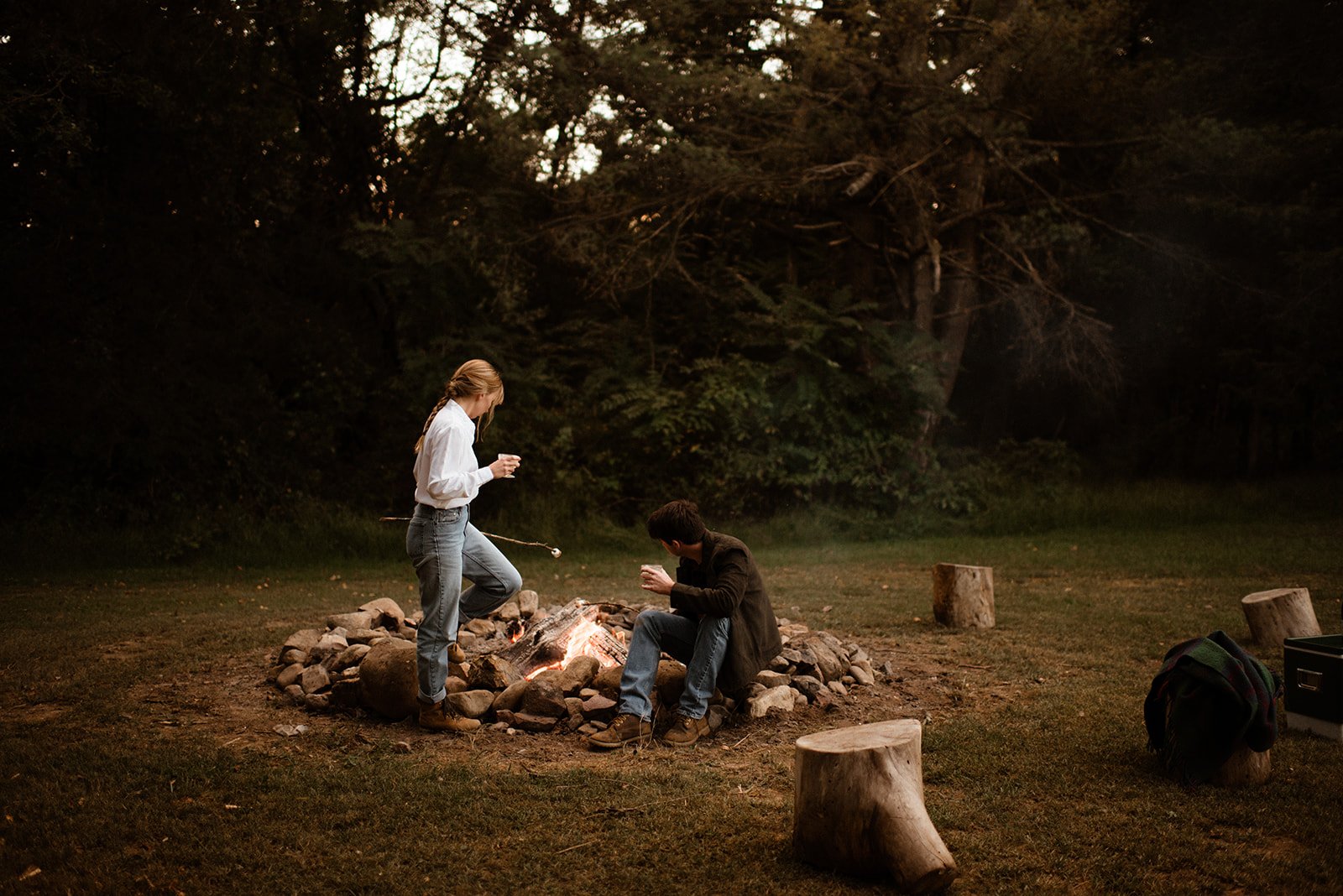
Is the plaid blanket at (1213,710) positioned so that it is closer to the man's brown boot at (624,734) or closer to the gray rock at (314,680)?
the man's brown boot at (624,734)

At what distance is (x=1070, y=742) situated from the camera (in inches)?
193

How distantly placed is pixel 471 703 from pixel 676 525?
158cm

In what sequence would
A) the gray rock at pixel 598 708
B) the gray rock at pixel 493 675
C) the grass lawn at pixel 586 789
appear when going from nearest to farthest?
the grass lawn at pixel 586 789
the gray rock at pixel 598 708
the gray rock at pixel 493 675

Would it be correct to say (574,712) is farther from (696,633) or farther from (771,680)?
(771,680)

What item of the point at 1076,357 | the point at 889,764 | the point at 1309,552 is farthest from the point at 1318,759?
the point at 1076,357

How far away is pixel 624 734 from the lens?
16.5ft

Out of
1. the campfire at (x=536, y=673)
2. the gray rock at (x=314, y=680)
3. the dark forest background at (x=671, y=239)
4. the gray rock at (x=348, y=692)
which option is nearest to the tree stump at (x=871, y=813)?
the campfire at (x=536, y=673)

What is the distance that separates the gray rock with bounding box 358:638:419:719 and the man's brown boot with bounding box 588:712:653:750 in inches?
41.2

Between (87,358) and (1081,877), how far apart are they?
41.0 feet

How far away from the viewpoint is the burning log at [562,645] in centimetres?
605

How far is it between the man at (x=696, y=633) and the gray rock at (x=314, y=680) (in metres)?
1.83

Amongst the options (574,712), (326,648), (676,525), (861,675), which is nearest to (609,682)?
(574,712)

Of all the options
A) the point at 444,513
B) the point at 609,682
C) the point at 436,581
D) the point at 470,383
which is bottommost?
the point at 609,682

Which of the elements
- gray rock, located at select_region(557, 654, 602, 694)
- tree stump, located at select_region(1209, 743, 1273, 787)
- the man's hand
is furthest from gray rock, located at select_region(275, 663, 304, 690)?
tree stump, located at select_region(1209, 743, 1273, 787)
